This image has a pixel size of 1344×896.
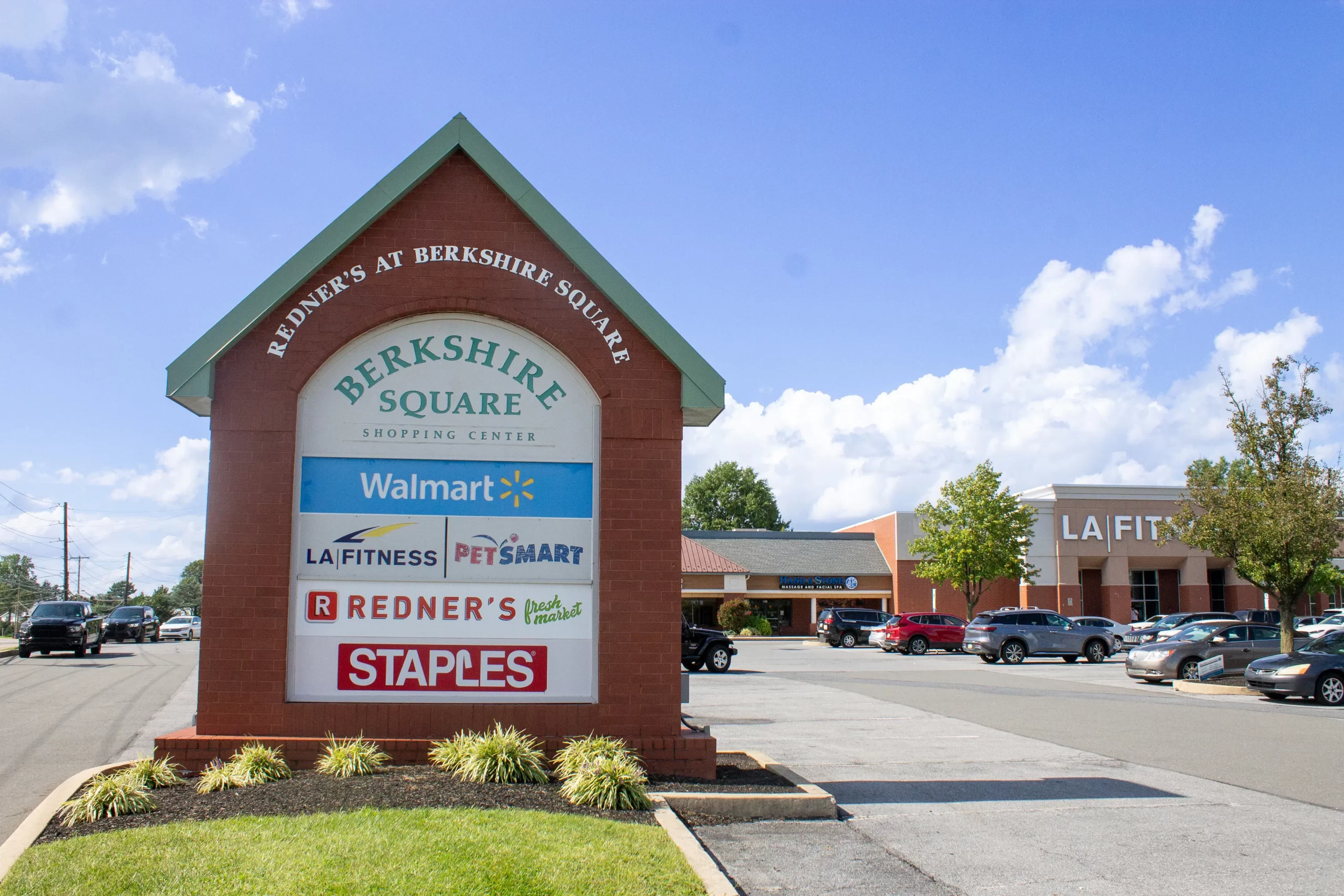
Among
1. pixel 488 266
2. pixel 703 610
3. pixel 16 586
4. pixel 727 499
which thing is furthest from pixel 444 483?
pixel 16 586

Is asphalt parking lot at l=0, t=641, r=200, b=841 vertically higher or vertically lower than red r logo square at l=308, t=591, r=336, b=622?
lower

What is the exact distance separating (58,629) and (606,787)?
3016 centimetres

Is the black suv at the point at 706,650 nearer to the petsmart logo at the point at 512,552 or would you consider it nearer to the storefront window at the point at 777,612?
the petsmart logo at the point at 512,552

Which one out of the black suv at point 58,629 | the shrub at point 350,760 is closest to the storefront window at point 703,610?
the black suv at point 58,629

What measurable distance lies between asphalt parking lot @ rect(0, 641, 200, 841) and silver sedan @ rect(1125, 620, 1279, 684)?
2020 centimetres

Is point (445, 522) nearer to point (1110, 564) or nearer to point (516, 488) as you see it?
point (516, 488)

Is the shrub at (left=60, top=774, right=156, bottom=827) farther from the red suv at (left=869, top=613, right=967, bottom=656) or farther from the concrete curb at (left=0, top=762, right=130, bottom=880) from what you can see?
the red suv at (left=869, top=613, right=967, bottom=656)

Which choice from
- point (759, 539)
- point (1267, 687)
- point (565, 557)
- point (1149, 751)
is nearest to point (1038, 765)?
point (1149, 751)

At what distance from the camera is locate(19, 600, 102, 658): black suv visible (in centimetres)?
3142

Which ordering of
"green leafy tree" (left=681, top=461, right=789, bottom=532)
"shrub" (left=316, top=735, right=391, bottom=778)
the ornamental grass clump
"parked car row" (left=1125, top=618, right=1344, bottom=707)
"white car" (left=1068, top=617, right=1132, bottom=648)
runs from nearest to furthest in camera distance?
"shrub" (left=316, top=735, right=391, bottom=778)
the ornamental grass clump
"parked car row" (left=1125, top=618, right=1344, bottom=707)
"white car" (left=1068, top=617, right=1132, bottom=648)
"green leafy tree" (left=681, top=461, right=789, bottom=532)

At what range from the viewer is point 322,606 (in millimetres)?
8992

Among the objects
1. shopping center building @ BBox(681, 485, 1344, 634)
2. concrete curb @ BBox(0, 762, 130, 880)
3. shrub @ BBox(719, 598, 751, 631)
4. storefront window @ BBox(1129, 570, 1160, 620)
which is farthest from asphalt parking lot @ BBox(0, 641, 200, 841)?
storefront window @ BBox(1129, 570, 1160, 620)

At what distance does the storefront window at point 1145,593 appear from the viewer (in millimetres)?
55344

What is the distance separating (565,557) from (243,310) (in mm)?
3588
